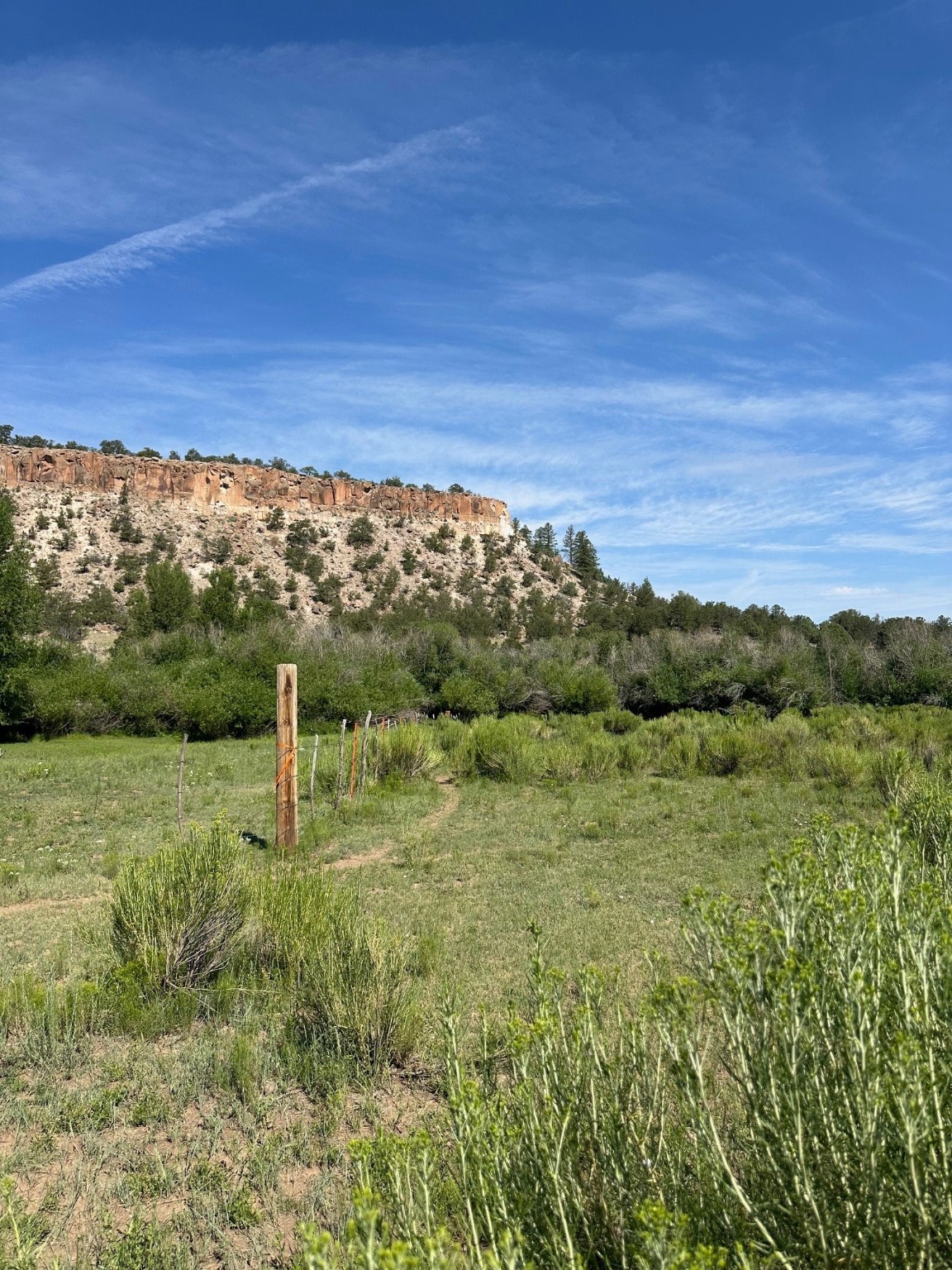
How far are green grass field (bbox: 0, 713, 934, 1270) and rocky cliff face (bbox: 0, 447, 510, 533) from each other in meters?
45.3

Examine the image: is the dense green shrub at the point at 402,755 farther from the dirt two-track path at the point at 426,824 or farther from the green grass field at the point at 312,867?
the dirt two-track path at the point at 426,824

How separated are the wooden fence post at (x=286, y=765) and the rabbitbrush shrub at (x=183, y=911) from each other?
339 centimetres

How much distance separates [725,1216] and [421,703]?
3057 cm

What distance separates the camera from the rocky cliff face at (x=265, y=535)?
5081cm

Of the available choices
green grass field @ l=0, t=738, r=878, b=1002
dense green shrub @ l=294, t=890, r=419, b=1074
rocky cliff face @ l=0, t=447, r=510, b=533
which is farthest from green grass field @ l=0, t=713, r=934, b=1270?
rocky cliff face @ l=0, t=447, r=510, b=533

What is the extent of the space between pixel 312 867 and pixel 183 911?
Answer: 3.66m

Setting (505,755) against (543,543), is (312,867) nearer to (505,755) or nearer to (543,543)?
(505,755)

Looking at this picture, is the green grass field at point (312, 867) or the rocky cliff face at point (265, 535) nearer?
the green grass field at point (312, 867)

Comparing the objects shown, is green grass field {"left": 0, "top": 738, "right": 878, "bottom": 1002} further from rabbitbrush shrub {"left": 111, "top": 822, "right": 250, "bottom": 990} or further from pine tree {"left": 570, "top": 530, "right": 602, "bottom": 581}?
pine tree {"left": 570, "top": 530, "right": 602, "bottom": 581}

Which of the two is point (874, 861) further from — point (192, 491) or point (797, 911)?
point (192, 491)

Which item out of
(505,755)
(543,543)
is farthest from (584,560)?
(505,755)

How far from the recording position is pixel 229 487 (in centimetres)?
6116

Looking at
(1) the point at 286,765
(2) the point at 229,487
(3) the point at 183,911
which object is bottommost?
(3) the point at 183,911

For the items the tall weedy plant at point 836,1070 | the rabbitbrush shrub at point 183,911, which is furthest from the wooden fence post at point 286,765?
the tall weedy plant at point 836,1070
